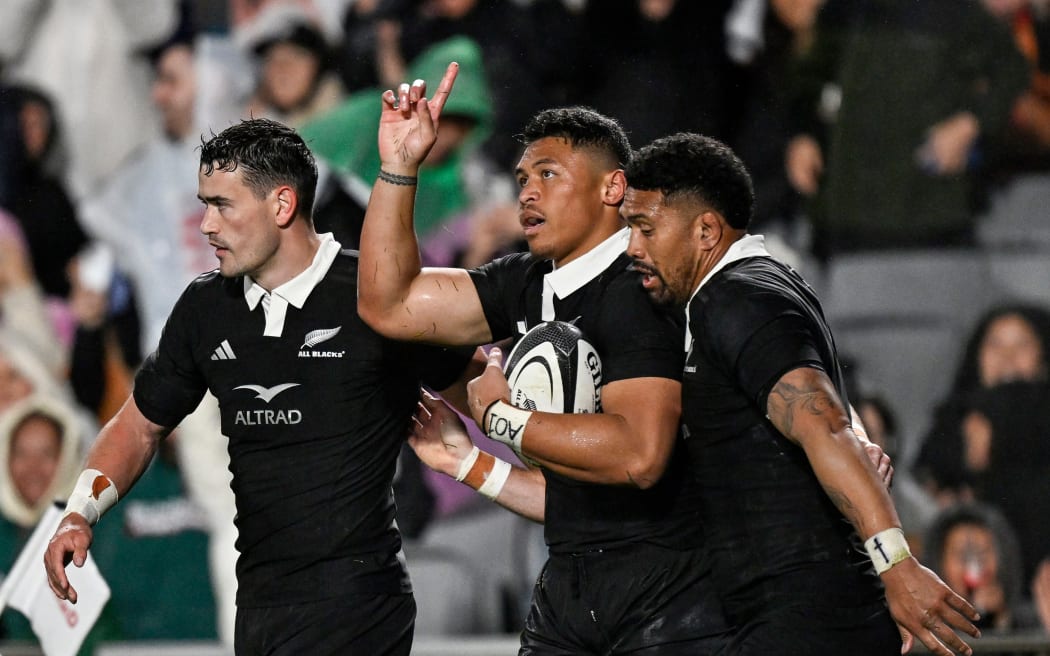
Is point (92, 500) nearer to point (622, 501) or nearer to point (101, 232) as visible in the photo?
point (622, 501)

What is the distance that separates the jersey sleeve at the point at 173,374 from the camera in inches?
160

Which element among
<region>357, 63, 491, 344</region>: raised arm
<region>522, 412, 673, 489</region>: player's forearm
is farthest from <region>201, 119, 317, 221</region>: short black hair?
<region>522, 412, 673, 489</region>: player's forearm

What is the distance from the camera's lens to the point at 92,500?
3.97 meters

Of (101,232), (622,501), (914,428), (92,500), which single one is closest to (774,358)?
(622,501)

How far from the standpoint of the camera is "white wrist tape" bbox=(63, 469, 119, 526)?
3938 mm

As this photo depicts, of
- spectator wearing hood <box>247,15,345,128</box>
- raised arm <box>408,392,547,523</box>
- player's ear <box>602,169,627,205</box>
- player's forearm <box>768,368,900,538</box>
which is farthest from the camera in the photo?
spectator wearing hood <box>247,15,345,128</box>

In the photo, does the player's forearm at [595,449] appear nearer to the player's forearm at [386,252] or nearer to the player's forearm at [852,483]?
the player's forearm at [852,483]

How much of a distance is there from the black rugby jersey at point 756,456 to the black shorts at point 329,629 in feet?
3.25

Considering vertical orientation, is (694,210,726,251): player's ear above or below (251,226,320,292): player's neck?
above

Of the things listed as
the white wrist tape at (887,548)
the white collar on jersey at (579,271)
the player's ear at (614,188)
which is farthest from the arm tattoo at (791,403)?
the player's ear at (614,188)

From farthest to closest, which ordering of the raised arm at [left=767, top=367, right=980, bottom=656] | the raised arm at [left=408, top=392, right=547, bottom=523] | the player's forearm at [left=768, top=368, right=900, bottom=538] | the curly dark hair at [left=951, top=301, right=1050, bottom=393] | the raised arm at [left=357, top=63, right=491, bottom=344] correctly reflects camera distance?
1. the curly dark hair at [left=951, top=301, right=1050, bottom=393]
2. the raised arm at [left=408, top=392, right=547, bottom=523]
3. the raised arm at [left=357, top=63, right=491, bottom=344]
4. the player's forearm at [left=768, top=368, right=900, bottom=538]
5. the raised arm at [left=767, top=367, right=980, bottom=656]

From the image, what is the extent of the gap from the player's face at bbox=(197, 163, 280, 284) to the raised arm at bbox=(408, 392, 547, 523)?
0.69 m

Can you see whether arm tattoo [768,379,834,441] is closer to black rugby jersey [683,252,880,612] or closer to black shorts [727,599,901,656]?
black rugby jersey [683,252,880,612]

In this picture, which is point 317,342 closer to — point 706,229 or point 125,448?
point 125,448
